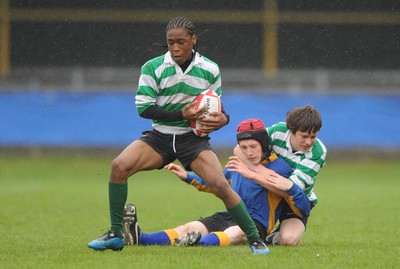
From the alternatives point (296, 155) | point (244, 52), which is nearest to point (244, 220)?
point (296, 155)

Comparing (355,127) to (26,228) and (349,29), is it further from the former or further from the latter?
(26,228)

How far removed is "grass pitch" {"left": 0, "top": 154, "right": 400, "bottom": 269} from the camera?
6.58 meters

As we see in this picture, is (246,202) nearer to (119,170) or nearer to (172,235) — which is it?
(172,235)

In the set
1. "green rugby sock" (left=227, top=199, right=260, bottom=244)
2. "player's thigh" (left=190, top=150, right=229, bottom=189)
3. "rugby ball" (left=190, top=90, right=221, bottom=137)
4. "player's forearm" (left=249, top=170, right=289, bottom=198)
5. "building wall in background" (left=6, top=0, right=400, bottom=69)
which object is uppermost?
"building wall in background" (left=6, top=0, right=400, bottom=69)

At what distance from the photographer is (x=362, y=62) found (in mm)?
23172

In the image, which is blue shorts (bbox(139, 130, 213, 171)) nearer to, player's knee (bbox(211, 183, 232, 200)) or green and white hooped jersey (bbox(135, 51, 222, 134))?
green and white hooped jersey (bbox(135, 51, 222, 134))

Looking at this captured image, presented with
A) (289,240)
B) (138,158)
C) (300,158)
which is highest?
(138,158)

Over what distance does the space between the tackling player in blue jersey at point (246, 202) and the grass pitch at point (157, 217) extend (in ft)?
0.79

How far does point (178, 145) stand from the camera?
704cm

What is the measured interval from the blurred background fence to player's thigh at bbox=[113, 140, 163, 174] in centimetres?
1218

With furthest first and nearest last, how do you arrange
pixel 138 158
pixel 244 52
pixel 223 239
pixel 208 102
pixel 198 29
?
pixel 244 52 → pixel 198 29 → pixel 223 239 → pixel 138 158 → pixel 208 102

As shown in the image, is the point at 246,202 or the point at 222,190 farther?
the point at 246,202

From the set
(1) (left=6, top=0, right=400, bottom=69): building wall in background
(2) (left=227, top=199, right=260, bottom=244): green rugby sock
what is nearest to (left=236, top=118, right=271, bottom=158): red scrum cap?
(2) (left=227, top=199, right=260, bottom=244): green rugby sock

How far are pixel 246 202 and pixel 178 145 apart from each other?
1.01 metres
